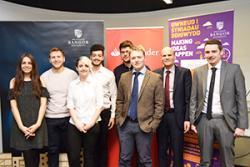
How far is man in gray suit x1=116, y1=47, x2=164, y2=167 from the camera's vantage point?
9.80ft

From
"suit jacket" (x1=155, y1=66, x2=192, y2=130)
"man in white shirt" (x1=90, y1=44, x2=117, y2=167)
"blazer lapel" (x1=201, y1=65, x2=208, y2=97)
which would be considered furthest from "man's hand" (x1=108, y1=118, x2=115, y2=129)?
"blazer lapel" (x1=201, y1=65, x2=208, y2=97)

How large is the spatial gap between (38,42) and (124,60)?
1.25 metres

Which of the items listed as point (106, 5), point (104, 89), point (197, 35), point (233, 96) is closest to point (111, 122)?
point (104, 89)

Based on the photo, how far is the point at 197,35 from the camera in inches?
143

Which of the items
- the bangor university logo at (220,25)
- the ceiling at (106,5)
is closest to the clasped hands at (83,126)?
the bangor university logo at (220,25)

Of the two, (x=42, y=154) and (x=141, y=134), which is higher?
(x=141, y=134)

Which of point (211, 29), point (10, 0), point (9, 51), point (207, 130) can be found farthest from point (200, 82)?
point (10, 0)

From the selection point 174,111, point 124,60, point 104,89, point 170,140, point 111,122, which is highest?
point 124,60

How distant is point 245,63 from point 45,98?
3292mm

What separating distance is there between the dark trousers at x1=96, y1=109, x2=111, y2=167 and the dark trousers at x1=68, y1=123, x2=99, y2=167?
294 mm

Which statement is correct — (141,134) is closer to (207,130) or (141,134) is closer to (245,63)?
(207,130)

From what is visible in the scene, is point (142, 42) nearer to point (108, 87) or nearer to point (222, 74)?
point (108, 87)

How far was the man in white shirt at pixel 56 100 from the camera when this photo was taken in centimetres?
324

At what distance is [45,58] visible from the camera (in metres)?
3.83
